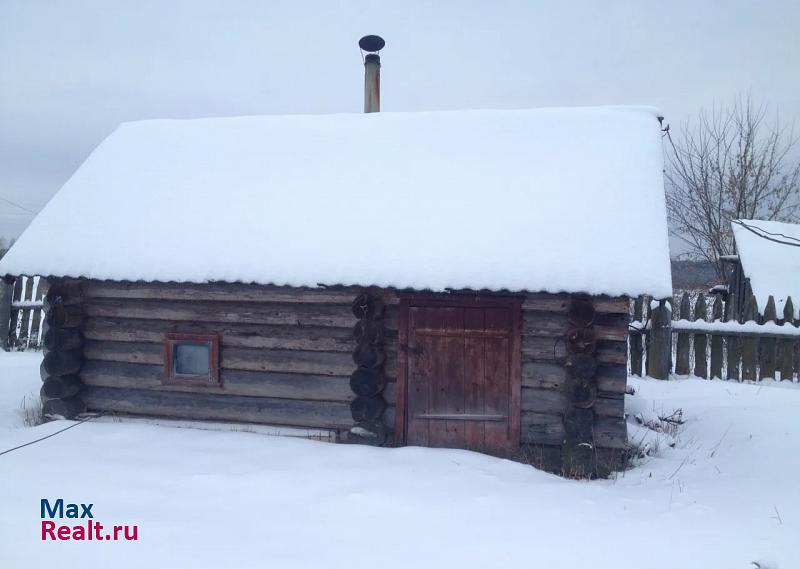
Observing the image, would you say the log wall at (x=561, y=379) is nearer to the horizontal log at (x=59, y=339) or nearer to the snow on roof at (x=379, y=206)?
the snow on roof at (x=379, y=206)

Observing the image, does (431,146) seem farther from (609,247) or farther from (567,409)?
(567,409)

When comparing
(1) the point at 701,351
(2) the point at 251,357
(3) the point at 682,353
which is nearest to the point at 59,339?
(2) the point at 251,357

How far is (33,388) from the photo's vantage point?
8.88 m

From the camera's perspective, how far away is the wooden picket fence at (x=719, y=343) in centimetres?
920

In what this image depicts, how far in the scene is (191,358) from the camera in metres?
7.11

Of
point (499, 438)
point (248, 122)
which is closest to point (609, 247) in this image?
point (499, 438)

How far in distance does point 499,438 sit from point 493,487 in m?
1.00

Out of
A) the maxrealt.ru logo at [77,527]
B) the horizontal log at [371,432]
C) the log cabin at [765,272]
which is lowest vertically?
the maxrealt.ru logo at [77,527]

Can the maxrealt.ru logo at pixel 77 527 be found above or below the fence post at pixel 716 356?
below

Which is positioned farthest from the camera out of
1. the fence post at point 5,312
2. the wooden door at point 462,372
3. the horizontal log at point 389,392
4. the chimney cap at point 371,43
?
the fence post at point 5,312

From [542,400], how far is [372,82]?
6651mm

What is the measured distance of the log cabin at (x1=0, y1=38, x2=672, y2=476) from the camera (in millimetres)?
6000

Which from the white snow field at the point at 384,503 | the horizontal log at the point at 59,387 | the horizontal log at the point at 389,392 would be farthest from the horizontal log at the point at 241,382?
the white snow field at the point at 384,503

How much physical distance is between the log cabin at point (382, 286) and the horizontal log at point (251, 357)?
0.02 m
